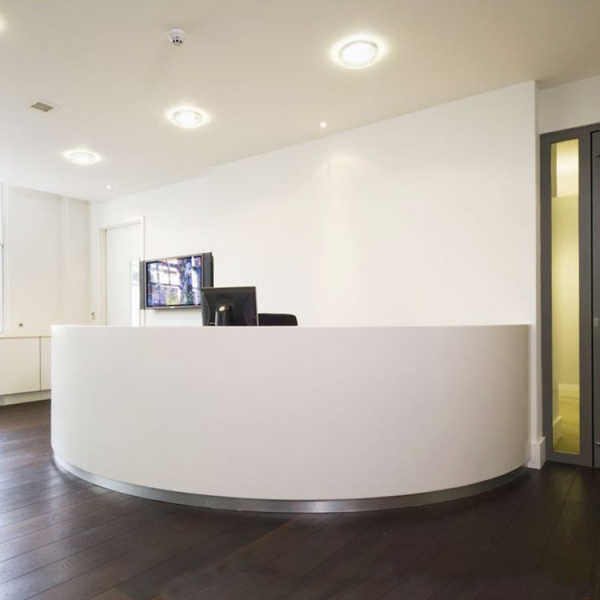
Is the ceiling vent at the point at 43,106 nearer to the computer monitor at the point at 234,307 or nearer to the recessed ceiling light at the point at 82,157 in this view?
the recessed ceiling light at the point at 82,157

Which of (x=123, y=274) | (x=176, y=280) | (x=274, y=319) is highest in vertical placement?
(x=123, y=274)

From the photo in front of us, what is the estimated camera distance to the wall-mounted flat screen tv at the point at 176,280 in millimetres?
5453

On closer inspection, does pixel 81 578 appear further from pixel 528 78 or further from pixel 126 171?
pixel 126 171

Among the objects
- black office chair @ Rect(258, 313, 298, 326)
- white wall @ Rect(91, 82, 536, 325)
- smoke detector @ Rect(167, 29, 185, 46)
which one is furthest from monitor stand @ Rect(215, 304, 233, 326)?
smoke detector @ Rect(167, 29, 185, 46)

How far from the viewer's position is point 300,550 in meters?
2.03

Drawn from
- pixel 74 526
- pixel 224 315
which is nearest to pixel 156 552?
pixel 74 526

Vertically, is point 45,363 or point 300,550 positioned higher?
point 45,363

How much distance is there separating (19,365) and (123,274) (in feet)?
6.05

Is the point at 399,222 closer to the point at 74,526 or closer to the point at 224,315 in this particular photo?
the point at 224,315

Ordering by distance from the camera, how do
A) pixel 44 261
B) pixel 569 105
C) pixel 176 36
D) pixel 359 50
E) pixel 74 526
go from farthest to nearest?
1. pixel 44 261
2. pixel 569 105
3. pixel 359 50
4. pixel 176 36
5. pixel 74 526

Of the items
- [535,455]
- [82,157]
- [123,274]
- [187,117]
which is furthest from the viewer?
[123,274]

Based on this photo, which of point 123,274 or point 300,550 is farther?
point 123,274

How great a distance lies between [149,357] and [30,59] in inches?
86.1

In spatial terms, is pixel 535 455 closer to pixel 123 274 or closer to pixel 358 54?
pixel 358 54
